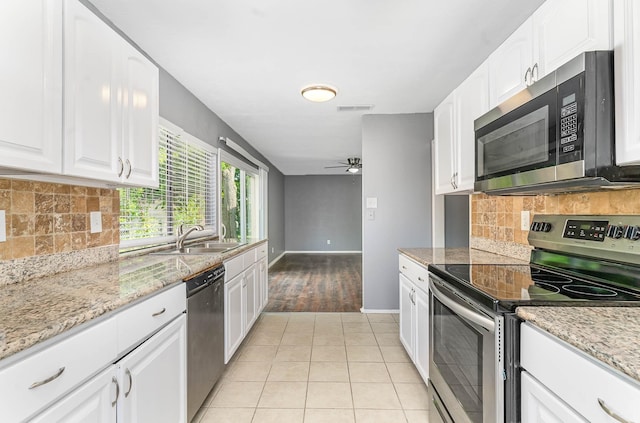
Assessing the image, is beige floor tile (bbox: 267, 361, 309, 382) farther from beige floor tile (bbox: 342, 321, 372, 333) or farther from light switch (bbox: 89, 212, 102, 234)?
light switch (bbox: 89, 212, 102, 234)

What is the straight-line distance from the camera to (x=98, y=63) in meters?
1.42

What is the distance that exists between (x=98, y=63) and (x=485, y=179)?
78.6 inches

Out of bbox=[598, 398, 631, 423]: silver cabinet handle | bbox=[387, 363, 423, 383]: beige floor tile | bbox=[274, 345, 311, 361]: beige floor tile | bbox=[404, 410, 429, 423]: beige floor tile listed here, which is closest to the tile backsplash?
bbox=[598, 398, 631, 423]: silver cabinet handle

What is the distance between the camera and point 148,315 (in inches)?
51.8

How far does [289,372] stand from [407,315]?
1.00m

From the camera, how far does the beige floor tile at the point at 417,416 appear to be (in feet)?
6.07

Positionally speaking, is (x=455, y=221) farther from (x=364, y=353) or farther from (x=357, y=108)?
(x=364, y=353)

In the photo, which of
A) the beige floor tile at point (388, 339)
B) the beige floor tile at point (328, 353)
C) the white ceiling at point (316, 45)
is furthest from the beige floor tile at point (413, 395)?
the white ceiling at point (316, 45)

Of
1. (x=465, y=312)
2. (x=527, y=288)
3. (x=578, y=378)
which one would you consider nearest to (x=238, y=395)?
Answer: (x=465, y=312)

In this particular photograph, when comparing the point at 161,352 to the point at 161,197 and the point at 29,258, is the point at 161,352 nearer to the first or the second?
the point at 29,258

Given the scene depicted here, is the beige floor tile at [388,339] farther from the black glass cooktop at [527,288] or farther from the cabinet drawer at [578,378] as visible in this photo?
the cabinet drawer at [578,378]

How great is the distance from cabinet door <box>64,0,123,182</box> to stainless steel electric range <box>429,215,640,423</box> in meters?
1.70

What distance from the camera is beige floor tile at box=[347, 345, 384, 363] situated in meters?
2.61

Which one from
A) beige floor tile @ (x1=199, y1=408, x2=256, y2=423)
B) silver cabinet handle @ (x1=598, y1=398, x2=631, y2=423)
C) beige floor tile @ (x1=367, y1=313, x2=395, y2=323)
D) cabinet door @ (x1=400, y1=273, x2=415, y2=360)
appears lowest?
beige floor tile @ (x1=199, y1=408, x2=256, y2=423)
